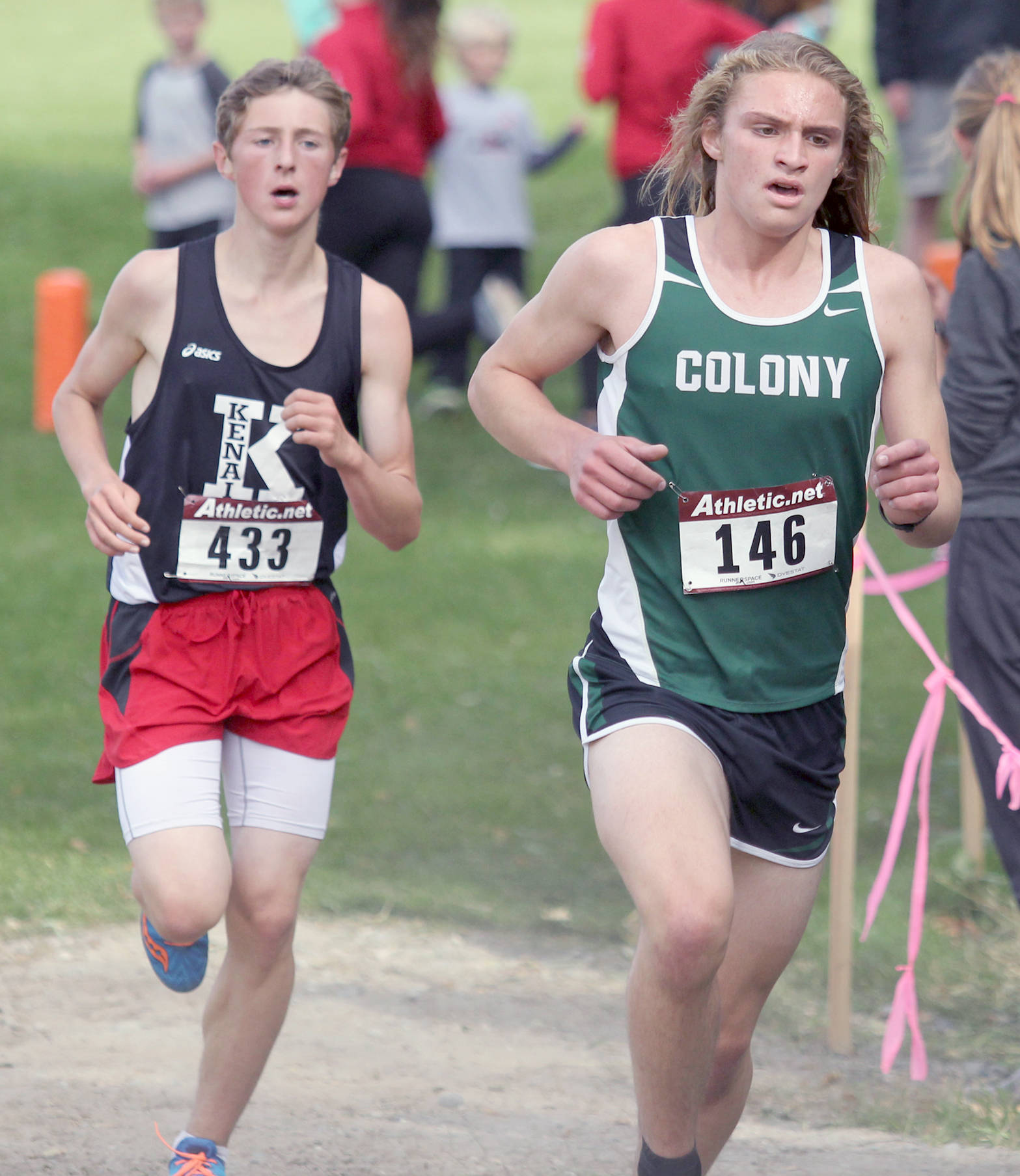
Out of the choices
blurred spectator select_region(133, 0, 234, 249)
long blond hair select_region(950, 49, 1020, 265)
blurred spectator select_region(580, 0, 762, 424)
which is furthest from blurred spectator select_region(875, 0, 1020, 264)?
long blond hair select_region(950, 49, 1020, 265)

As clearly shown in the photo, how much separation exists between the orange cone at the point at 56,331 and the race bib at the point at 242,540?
790 cm

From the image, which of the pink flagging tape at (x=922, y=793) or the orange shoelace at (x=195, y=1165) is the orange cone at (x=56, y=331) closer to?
the pink flagging tape at (x=922, y=793)

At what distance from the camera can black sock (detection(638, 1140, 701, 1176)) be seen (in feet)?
10.1

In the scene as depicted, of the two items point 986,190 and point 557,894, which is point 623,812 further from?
point 557,894

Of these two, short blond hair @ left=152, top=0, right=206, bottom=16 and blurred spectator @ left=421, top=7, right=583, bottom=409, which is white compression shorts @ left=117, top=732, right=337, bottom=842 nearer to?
short blond hair @ left=152, top=0, right=206, bottom=16

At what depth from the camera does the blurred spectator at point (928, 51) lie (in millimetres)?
9289

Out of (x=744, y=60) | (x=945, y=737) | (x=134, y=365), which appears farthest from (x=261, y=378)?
(x=945, y=737)

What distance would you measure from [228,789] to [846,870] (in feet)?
5.86

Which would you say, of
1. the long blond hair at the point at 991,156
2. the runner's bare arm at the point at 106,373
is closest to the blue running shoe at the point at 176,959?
the runner's bare arm at the point at 106,373

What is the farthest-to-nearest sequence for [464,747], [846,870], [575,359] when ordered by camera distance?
[464,747] → [846,870] → [575,359]

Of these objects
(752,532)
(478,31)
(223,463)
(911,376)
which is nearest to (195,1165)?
(223,463)

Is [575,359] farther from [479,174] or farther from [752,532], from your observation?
[479,174]

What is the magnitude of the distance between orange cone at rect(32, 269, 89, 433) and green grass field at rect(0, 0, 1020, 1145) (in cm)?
24

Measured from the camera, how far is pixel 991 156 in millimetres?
4000
